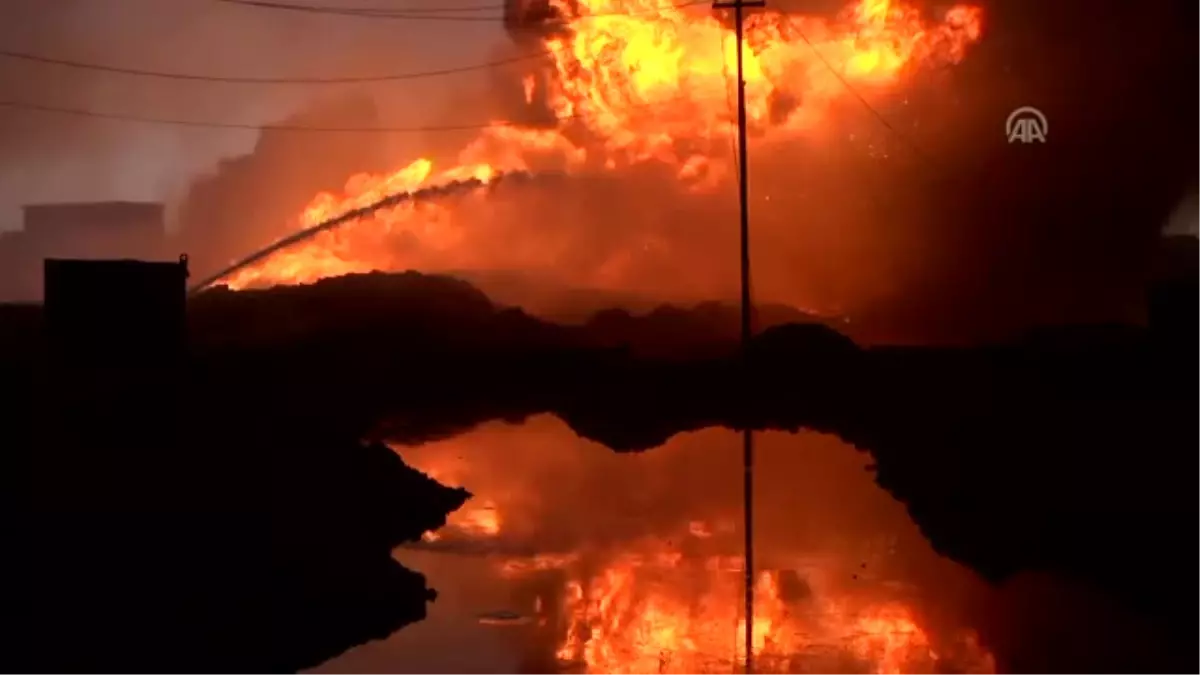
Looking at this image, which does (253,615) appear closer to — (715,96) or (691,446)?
(691,446)

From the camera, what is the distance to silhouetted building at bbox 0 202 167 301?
6569cm

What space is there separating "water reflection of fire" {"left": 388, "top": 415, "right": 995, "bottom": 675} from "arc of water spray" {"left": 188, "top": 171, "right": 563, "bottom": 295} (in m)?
38.1

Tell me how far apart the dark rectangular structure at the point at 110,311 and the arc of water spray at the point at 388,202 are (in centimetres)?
3065

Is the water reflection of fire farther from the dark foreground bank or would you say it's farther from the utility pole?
the dark foreground bank

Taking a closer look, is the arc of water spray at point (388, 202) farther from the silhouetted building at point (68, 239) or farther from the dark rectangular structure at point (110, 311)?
the dark rectangular structure at point (110, 311)

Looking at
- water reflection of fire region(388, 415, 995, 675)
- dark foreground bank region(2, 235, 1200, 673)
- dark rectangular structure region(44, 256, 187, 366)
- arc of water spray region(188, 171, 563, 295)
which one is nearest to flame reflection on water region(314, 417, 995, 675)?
water reflection of fire region(388, 415, 995, 675)

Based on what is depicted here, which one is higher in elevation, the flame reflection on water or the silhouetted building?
the silhouetted building

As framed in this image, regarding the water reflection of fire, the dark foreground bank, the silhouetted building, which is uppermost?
the silhouetted building

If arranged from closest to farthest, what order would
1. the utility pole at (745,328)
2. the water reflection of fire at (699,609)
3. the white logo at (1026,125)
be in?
the water reflection of fire at (699,609) → the utility pole at (745,328) → the white logo at (1026,125)

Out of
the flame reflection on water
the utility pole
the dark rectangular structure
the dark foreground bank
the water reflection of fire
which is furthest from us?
the dark rectangular structure

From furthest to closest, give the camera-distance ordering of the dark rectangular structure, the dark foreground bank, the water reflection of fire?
the dark rectangular structure → the dark foreground bank → the water reflection of fire

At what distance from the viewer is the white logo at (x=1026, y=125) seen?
64.0 metres

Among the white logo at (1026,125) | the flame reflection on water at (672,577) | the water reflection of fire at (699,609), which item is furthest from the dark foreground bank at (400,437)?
the white logo at (1026,125)

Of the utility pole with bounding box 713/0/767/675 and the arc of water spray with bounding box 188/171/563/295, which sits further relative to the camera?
the arc of water spray with bounding box 188/171/563/295
